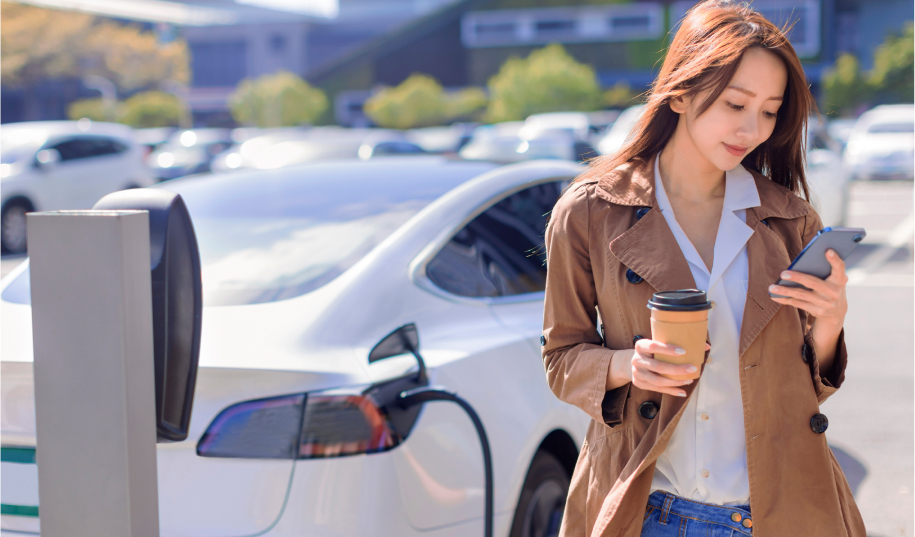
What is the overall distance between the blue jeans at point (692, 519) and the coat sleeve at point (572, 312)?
19 cm

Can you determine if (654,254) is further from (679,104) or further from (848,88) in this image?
(848,88)

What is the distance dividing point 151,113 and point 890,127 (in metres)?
36.7

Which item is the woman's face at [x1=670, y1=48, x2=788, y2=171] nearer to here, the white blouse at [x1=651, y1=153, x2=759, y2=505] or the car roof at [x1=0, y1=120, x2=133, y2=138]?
the white blouse at [x1=651, y1=153, x2=759, y2=505]

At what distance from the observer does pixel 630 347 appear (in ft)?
5.69

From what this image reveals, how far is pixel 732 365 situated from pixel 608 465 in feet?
1.05

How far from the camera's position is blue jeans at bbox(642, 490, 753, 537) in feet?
5.55

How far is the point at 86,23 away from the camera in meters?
42.6

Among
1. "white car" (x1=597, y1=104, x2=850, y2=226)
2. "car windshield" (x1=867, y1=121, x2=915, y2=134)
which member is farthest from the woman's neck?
"car windshield" (x1=867, y1=121, x2=915, y2=134)

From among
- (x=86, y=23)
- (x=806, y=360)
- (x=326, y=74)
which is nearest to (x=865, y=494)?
(x=806, y=360)

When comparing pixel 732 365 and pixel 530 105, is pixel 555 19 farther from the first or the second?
pixel 732 365

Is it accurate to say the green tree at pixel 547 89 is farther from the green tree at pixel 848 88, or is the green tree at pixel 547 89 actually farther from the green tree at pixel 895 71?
the green tree at pixel 895 71

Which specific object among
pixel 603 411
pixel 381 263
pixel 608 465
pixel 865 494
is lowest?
pixel 865 494

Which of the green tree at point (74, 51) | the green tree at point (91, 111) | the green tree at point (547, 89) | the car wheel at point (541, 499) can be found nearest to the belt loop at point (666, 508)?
the car wheel at point (541, 499)

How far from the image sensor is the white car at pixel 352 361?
2078 millimetres
